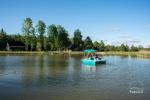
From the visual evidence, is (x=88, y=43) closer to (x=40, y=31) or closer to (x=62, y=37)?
(x=62, y=37)

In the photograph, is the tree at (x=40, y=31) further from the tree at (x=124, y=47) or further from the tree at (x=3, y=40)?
the tree at (x=124, y=47)

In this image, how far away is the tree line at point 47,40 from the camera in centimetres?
11581

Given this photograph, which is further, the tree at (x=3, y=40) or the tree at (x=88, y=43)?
the tree at (x=88, y=43)

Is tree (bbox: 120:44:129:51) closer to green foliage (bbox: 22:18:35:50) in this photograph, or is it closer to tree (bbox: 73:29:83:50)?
tree (bbox: 73:29:83:50)

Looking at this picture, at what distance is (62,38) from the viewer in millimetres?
133875

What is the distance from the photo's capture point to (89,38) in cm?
16212

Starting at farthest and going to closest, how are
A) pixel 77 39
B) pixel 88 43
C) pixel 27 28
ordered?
pixel 88 43 < pixel 77 39 < pixel 27 28

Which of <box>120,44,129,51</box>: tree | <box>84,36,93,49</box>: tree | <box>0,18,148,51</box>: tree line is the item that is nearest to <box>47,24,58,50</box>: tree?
<box>0,18,148,51</box>: tree line

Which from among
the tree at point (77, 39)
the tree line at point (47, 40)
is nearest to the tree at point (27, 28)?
the tree line at point (47, 40)

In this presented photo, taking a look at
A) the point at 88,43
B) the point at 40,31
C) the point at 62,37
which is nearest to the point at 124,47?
the point at 88,43

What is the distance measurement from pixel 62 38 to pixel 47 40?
9.90 m

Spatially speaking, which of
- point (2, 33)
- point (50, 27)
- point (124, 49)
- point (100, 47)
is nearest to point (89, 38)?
point (100, 47)

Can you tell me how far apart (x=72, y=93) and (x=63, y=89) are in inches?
70.1

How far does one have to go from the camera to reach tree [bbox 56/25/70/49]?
132 m
